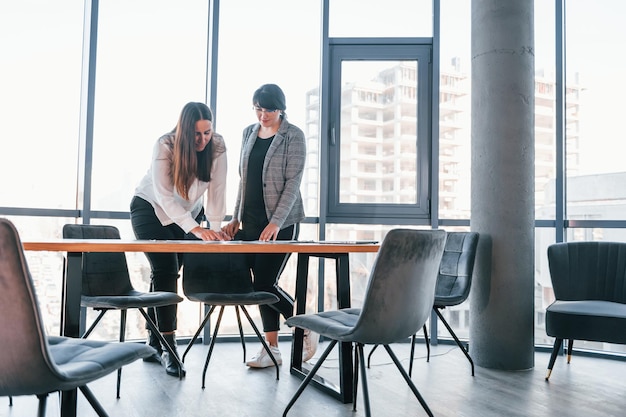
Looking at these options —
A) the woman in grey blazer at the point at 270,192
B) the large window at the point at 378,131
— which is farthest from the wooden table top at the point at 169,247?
the large window at the point at 378,131

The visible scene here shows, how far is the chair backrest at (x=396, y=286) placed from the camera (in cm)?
205

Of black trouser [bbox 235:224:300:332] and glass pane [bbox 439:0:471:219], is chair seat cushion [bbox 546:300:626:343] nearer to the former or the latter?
glass pane [bbox 439:0:471:219]

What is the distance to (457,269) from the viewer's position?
369 centimetres

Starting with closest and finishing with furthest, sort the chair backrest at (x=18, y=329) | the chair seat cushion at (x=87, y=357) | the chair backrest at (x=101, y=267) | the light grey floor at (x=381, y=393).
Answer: the chair backrest at (x=18, y=329) → the chair seat cushion at (x=87, y=357) → the light grey floor at (x=381, y=393) → the chair backrest at (x=101, y=267)

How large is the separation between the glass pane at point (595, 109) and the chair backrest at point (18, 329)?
4013 millimetres

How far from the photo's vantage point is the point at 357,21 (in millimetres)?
4676

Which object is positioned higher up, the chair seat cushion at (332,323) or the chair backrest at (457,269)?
the chair backrest at (457,269)

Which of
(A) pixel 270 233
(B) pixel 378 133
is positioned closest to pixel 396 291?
(A) pixel 270 233

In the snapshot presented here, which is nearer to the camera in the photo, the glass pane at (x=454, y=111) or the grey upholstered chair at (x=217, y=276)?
the grey upholstered chair at (x=217, y=276)

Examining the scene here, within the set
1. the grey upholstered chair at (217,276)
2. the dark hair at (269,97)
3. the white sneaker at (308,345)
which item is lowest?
the white sneaker at (308,345)

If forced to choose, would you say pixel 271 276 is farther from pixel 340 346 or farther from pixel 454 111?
pixel 454 111

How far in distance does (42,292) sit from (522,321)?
3.34 m

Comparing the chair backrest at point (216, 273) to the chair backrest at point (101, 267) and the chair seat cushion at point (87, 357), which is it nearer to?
the chair backrest at point (101, 267)

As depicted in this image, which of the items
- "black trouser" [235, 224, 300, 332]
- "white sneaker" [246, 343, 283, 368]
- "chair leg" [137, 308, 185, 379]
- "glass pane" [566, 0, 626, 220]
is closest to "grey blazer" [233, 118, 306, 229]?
"black trouser" [235, 224, 300, 332]
